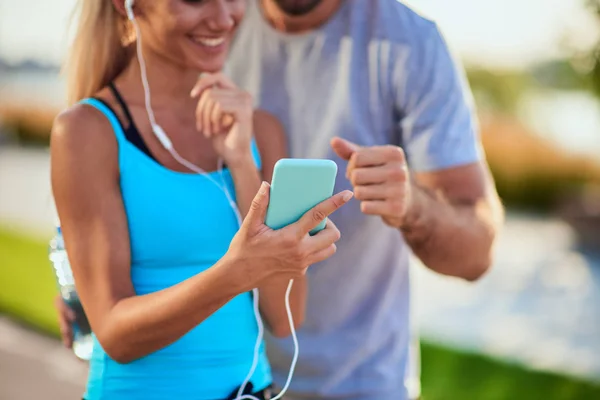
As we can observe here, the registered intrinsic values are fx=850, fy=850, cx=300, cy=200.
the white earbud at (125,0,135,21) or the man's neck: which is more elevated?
the white earbud at (125,0,135,21)

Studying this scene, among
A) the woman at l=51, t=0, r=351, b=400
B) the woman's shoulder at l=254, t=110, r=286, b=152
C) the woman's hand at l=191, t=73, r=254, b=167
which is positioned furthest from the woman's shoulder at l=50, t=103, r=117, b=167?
the woman's shoulder at l=254, t=110, r=286, b=152

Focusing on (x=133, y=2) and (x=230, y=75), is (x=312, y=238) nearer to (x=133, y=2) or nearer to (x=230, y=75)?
(x=133, y=2)

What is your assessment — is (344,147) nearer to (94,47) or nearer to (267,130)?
(267,130)

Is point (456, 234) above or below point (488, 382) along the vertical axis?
above

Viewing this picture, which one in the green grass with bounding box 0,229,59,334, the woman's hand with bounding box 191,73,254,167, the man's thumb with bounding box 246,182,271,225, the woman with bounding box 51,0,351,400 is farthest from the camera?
the green grass with bounding box 0,229,59,334

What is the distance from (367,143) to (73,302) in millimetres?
593

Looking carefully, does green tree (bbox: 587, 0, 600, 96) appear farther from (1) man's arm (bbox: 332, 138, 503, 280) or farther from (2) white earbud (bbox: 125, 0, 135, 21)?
(2) white earbud (bbox: 125, 0, 135, 21)

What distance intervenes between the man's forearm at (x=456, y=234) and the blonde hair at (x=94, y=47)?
0.54 metres

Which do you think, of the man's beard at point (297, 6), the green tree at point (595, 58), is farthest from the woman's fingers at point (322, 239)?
the green tree at point (595, 58)

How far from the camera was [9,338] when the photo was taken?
4.26 m

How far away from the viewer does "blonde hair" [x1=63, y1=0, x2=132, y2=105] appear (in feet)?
4.23

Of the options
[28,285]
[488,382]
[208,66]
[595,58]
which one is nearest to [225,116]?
[208,66]

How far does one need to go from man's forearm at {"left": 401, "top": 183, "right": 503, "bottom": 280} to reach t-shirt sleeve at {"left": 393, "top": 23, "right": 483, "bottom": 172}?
0.26 feet

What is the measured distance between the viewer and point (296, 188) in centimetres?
102
